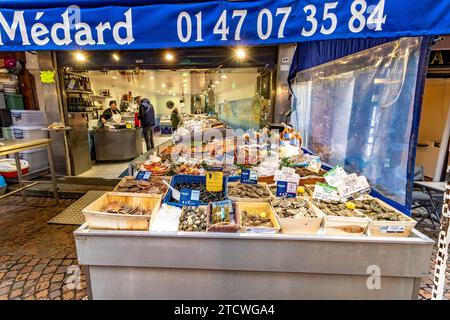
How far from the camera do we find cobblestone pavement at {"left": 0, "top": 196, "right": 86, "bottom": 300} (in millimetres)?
2443

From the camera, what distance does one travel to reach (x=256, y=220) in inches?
81.4

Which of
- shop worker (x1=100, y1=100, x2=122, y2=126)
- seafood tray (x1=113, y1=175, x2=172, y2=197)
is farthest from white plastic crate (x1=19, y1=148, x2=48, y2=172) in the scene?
seafood tray (x1=113, y1=175, x2=172, y2=197)

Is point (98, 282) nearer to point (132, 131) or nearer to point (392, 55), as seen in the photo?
point (392, 55)

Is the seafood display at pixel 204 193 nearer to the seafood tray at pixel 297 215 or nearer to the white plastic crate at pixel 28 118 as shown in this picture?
the seafood tray at pixel 297 215

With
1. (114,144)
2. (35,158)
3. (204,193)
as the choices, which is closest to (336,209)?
(204,193)

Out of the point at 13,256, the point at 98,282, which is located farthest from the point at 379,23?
the point at 13,256

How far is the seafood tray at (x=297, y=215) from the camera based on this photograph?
1.86 m

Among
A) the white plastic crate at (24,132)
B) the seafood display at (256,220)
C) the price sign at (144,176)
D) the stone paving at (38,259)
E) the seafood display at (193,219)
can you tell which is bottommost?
the stone paving at (38,259)

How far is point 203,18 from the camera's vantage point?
1709mm

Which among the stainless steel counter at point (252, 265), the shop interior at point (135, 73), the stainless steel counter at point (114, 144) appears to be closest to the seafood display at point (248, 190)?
the stainless steel counter at point (252, 265)

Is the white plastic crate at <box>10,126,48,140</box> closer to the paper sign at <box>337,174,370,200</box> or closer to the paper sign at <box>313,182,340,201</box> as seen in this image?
the paper sign at <box>313,182,340,201</box>

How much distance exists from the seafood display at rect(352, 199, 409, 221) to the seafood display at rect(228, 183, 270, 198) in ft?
2.62

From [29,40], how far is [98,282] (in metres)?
1.87

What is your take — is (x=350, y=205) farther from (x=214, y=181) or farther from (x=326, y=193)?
(x=214, y=181)
